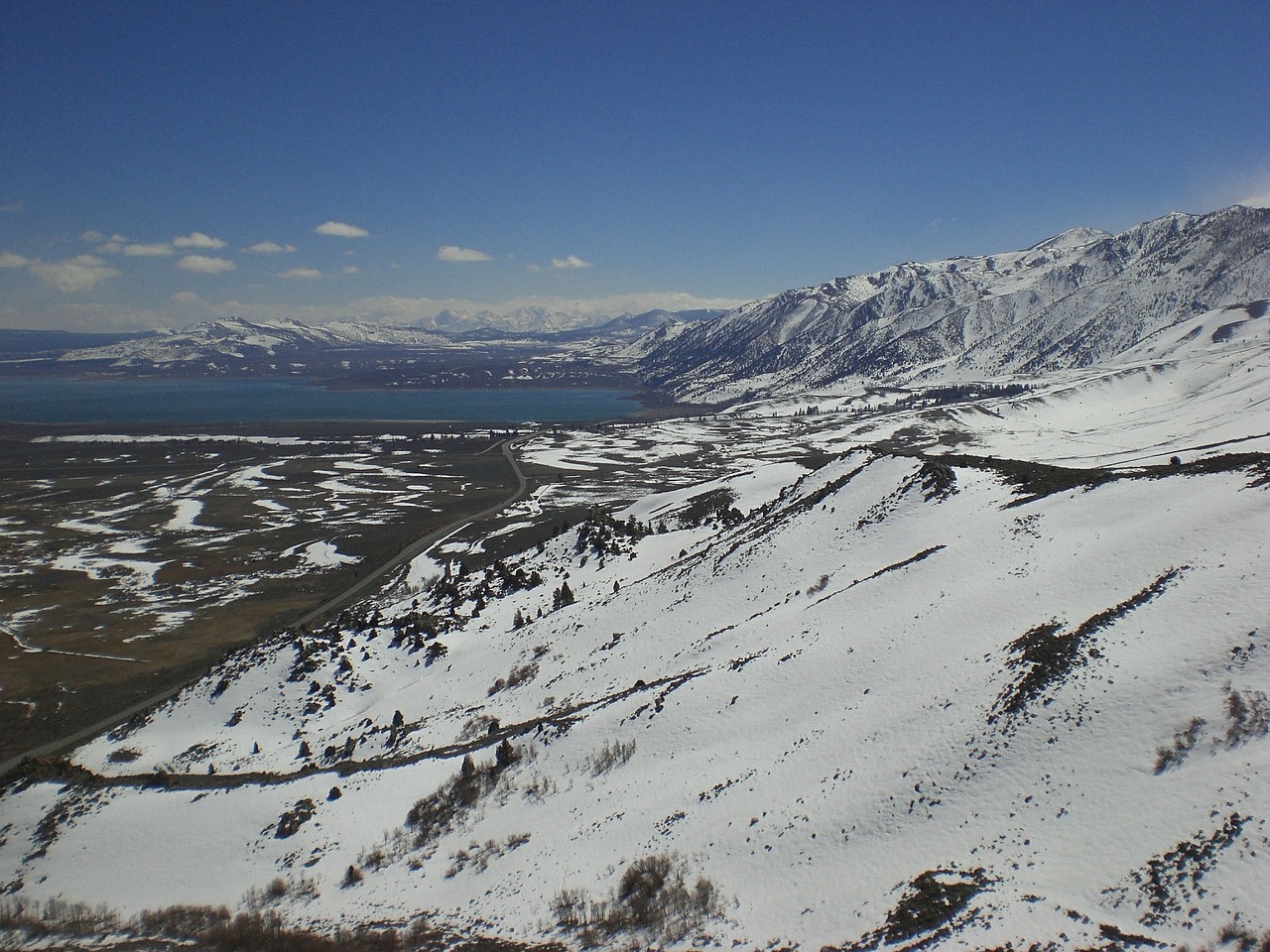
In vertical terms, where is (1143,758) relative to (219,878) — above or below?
above

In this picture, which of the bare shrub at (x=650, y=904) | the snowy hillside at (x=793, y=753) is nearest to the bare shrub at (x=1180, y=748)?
the snowy hillside at (x=793, y=753)

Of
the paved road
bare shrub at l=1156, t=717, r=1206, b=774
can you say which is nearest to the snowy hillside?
bare shrub at l=1156, t=717, r=1206, b=774

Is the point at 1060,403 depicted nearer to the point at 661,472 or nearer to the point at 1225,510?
the point at 661,472

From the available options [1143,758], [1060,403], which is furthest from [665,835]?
[1060,403]

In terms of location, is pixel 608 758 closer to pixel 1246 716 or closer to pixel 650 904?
pixel 650 904

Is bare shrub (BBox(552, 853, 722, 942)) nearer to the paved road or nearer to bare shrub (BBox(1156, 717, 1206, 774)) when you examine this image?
bare shrub (BBox(1156, 717, 1206, 774))
